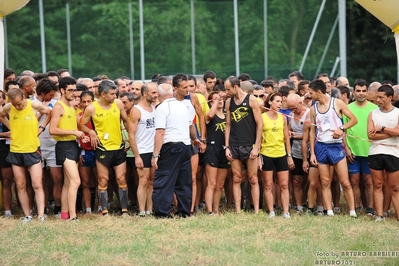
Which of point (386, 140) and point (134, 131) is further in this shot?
point (134, 131)

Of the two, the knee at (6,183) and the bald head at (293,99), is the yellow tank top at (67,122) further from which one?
the bald head at (293,99)

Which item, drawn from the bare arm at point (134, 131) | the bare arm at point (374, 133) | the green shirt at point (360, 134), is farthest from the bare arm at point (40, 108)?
the bare arm at point (374, 133)

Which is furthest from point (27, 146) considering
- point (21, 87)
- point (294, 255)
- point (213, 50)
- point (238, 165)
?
point (213, 50)

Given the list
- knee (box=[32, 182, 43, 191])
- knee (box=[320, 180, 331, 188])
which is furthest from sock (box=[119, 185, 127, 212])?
knee (box=[320, 180, 331, 188])

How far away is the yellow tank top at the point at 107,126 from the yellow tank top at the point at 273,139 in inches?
84.0

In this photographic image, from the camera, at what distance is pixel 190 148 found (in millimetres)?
10984

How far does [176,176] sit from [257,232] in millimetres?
1690

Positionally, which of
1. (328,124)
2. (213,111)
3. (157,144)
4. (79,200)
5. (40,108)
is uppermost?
(40,108)

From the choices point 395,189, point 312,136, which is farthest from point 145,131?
point 395,189

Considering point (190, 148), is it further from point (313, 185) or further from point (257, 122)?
point (313, 185)

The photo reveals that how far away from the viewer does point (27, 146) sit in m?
10.6

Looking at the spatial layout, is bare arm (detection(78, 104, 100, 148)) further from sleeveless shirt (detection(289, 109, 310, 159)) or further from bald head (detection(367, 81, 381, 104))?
bald head (detection(367, 81, 381, 104))

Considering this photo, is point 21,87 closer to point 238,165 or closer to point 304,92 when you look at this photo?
point 238,165

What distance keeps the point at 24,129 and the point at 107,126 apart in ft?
3.75
